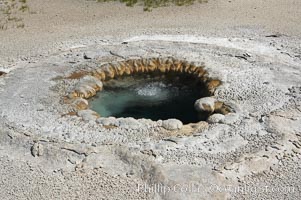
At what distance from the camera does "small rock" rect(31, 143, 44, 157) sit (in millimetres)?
9977

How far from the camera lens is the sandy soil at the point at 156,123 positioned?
9047 mm

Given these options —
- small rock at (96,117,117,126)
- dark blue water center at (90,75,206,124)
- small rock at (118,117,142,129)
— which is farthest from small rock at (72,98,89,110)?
small rock at (118,117,142,129)

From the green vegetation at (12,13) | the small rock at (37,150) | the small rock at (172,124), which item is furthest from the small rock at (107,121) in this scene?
the green vegetation at (12,13)

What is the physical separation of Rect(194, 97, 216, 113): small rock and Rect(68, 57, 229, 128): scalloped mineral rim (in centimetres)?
55

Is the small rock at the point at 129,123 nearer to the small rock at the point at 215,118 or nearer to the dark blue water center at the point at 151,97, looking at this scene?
the dark blue water center at the point at 151,97

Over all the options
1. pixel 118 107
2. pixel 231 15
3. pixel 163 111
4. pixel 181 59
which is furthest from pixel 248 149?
pixel 231 15

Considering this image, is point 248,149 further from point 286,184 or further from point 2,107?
point 2,107

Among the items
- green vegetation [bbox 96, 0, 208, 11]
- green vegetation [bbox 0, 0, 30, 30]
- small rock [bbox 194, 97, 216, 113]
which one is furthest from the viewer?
green vegetation [bbox 96, 0, 208, 11]

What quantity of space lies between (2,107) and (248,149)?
617 cm

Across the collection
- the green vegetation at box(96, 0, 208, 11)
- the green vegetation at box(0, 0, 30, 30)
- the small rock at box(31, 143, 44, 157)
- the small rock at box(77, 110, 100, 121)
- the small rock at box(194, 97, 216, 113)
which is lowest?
the small rock at box(31, 143, 44, 157)

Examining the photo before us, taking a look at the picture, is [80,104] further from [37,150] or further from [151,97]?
[37,150]

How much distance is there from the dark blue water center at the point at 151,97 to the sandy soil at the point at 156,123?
2.76ft

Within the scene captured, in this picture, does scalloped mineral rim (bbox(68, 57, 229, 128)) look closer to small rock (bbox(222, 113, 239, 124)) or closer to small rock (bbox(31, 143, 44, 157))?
small rock (bbox(222, 113, 239, 124))

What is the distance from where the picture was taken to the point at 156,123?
10.8 metres
